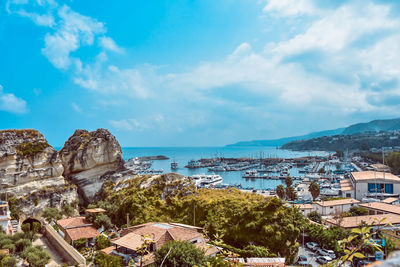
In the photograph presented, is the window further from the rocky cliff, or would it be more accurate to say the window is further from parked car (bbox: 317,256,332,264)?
the rocky cliff

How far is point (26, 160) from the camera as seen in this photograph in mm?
22188

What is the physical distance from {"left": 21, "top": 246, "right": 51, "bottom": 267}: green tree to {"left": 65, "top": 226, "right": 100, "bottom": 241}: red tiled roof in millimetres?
2967

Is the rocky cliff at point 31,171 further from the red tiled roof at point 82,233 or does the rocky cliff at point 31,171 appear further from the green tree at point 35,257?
the green tree at point 35,257

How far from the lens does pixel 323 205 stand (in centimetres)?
3066

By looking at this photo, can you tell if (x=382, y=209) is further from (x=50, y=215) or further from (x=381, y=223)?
(x=50, y=215)

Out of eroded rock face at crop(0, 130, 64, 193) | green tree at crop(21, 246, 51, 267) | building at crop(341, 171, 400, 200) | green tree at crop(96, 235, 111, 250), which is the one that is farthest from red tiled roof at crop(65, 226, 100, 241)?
building at crop(341, 171, 400, 200)

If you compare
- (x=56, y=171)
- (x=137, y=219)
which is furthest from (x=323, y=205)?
(x=56, y=171)

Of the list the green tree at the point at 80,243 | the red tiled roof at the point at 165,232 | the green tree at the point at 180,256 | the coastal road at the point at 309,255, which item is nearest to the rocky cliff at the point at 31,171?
the green tree at the point at 80,243

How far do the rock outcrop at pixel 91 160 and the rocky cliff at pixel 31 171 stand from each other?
1682mm

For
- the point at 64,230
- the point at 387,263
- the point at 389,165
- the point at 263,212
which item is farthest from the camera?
the point at 389,165

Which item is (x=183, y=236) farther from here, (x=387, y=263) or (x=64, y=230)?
(x=387, y=263)

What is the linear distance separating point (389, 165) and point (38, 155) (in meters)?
58.7

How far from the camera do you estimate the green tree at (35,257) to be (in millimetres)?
13654

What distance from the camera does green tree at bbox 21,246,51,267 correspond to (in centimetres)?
1365
